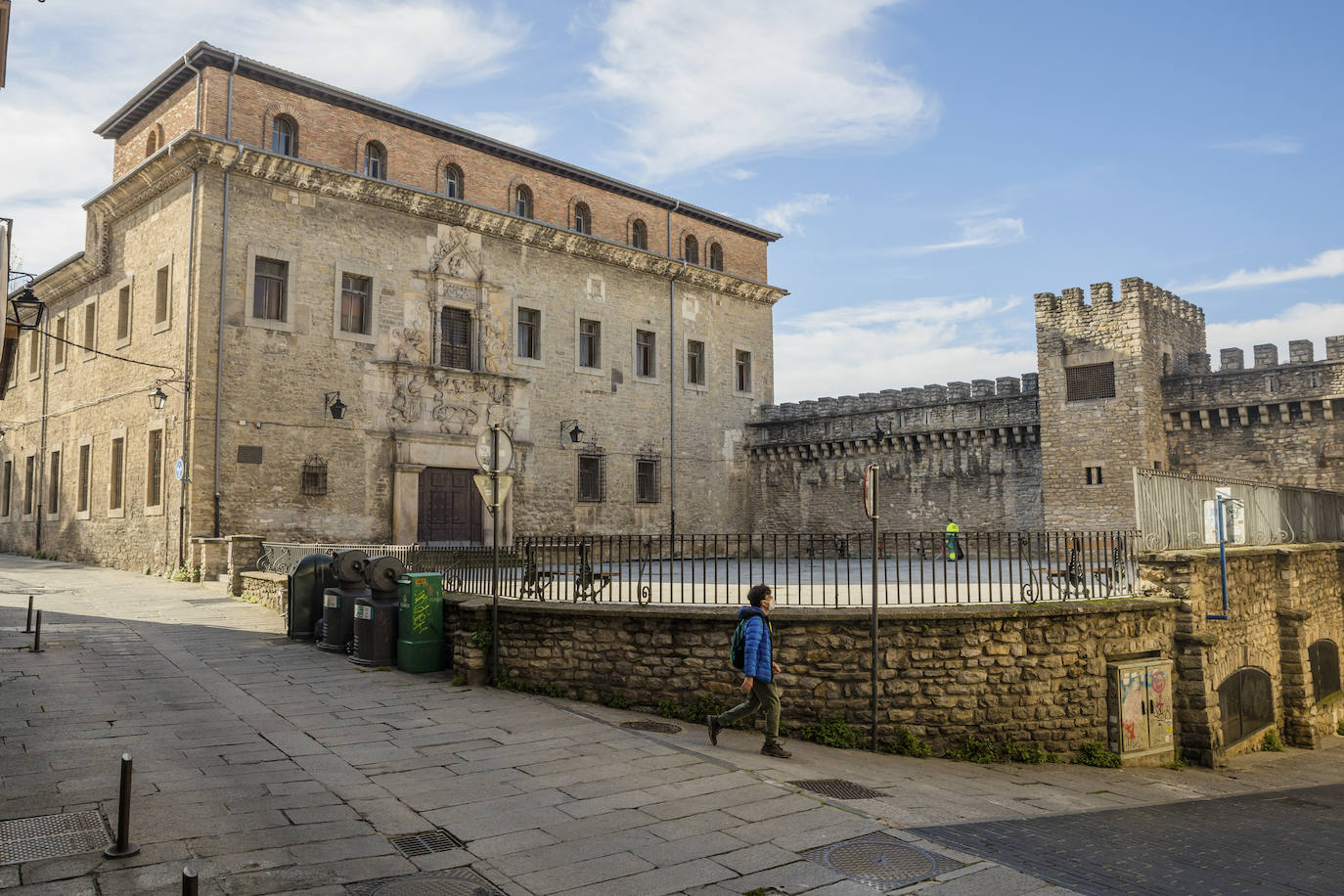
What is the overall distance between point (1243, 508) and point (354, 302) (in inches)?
754

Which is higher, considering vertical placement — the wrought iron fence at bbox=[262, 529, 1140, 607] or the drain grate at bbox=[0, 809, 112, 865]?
the wrought iron fence at bbox=[262, 529, 1140, 607]

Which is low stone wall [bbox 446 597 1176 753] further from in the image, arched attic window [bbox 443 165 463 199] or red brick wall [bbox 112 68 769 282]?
arched attic window [bbox 443 165 463 199]

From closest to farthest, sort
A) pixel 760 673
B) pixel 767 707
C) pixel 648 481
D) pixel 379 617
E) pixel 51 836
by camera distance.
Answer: pixel 51 836, pixel 760 673, pixel 767 707, pixel 379 617, pixel 648 481

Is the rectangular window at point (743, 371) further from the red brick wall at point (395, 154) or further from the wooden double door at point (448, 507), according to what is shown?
the wooden double door at point (448, 507)

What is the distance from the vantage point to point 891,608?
9.99 meters

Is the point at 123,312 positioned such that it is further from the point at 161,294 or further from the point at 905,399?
the point at 905,399

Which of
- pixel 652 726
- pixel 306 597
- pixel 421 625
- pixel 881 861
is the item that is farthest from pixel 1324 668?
pixel 306 597

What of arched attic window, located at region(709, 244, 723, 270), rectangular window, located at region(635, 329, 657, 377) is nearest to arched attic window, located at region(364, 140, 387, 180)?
rectangular window, located at region(635, 329, 657, 377)

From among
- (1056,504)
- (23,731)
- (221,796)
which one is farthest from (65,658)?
(1056,504)

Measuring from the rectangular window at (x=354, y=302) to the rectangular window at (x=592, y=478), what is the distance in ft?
24.7

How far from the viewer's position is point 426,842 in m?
5.71

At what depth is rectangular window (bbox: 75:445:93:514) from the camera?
23.7 meters

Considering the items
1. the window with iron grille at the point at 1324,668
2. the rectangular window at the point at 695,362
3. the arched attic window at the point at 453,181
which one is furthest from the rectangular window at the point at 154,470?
the window with iron grille at the point at 1324,668

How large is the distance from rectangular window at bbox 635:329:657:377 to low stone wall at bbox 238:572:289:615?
14.1 metres
